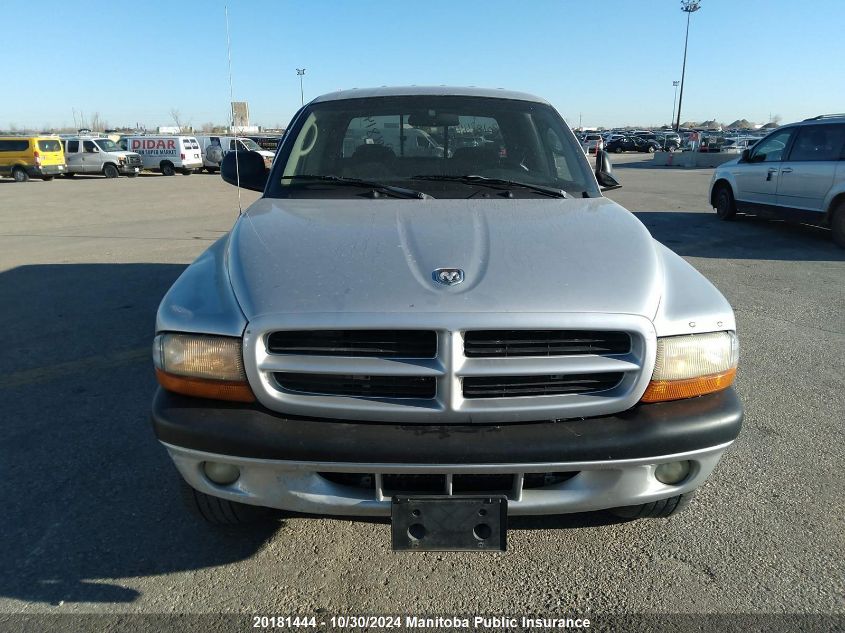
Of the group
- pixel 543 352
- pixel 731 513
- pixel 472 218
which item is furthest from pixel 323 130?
pixel 731 513

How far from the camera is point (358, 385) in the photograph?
207 centimetres

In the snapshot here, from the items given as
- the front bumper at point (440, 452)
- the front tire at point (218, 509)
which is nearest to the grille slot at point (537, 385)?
the front bumper at point (440, 452)

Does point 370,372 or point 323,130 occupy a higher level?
point 323,130

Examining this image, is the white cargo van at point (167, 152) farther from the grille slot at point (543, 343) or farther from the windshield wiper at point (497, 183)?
the grille slot at point (543, 343)

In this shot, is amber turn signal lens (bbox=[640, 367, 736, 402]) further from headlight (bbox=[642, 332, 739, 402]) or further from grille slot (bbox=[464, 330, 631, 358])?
grille slot (bbox=[464, 330, 631, 358])

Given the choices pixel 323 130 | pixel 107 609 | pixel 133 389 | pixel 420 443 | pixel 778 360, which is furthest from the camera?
pixel 778 360

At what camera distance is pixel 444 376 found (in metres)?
1.98

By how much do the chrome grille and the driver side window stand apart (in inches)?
388

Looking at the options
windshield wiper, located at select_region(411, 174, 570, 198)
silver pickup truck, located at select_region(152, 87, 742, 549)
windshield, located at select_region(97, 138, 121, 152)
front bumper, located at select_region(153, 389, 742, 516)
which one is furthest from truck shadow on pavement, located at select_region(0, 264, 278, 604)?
windshield, located at select_region(97, 138, 121, 152)

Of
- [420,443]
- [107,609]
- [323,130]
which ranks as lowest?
[107,609]

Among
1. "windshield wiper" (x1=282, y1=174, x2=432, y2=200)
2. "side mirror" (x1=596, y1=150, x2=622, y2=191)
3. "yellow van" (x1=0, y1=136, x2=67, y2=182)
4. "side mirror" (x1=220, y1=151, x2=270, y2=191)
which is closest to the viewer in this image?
"windshield wiper" (x1=282, y1=174, x2=432, y2=200)

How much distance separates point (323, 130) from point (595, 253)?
190cm

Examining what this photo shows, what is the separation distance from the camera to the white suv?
910 cm

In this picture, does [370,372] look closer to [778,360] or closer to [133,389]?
[133,389]
